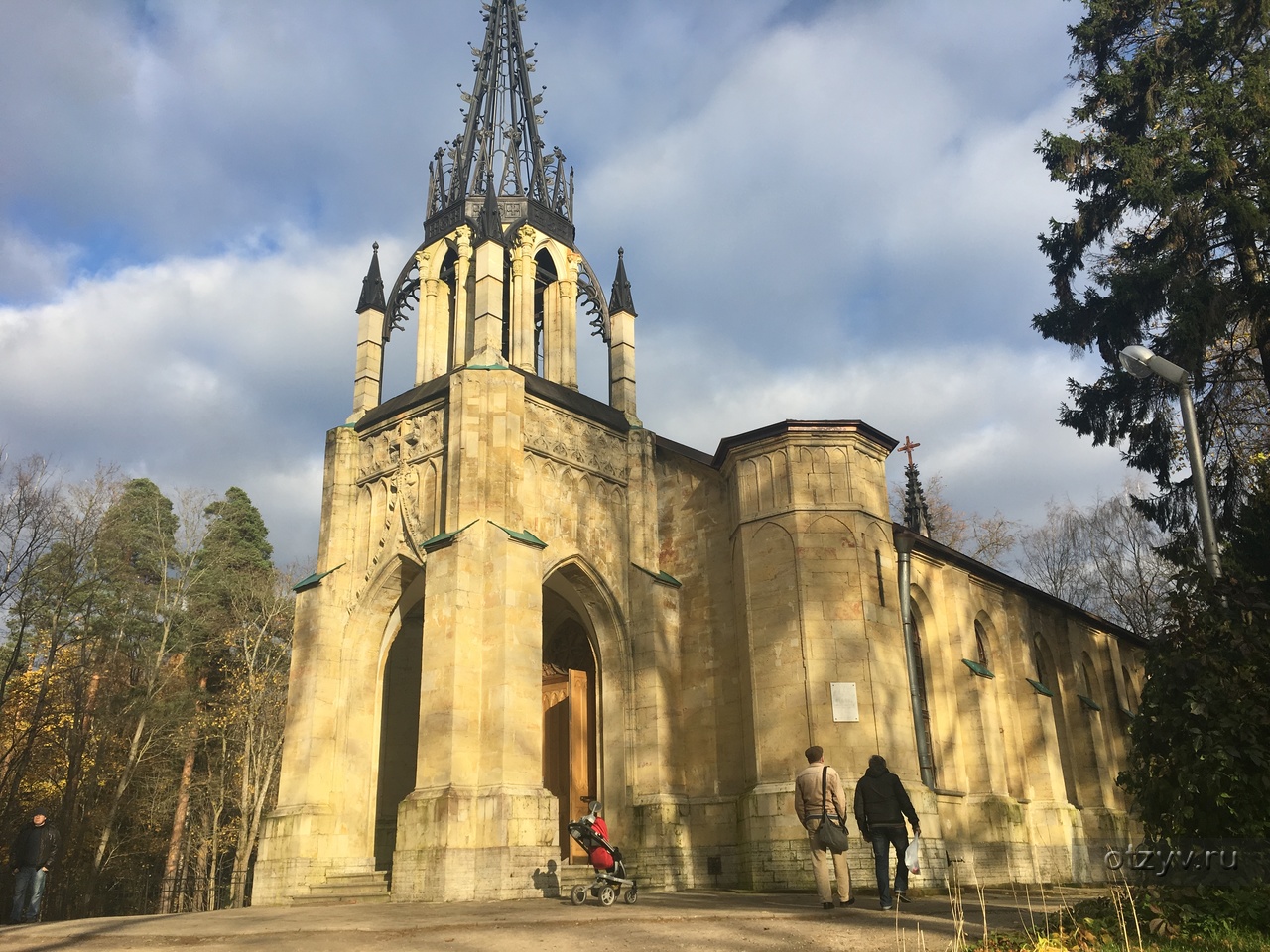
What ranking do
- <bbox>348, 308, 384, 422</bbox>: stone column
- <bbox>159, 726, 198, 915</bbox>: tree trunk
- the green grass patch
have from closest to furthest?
the green grass patch
<bbox>348, 308, 384, 422</bbox>: stone column
<bbox>159, 726, 198, 915</bbox>: tree trunk

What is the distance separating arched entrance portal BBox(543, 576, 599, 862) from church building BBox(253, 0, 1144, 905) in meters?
0.07

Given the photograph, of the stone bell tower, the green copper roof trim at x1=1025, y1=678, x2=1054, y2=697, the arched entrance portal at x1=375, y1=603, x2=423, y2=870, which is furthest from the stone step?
the green copper roof trim at x1=1025, y1=678, x2=1054, y2=697

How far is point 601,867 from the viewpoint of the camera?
515 inches

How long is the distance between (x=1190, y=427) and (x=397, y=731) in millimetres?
16686

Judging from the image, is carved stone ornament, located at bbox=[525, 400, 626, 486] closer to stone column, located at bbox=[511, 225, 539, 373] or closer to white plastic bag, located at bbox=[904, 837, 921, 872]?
stone column, located at bbox=[511, 225, 539, 373]

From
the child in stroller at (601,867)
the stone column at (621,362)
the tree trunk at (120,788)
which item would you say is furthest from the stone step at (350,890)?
the tree trunk at (120,788)

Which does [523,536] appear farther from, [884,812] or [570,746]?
[884,812]

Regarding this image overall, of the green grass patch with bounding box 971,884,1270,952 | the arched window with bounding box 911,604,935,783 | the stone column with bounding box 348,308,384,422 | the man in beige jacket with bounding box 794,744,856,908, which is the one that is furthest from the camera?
the stone column with bounding box 348,308,384,422

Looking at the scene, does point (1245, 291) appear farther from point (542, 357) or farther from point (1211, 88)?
point (542, 357)

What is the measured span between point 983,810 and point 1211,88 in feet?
47.5

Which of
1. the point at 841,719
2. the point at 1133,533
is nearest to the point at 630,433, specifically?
the point at 841,719

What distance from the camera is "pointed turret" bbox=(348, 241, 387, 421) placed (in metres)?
22.9

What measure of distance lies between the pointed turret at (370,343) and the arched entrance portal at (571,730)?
6.07 meters

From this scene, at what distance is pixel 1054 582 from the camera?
41.4m
